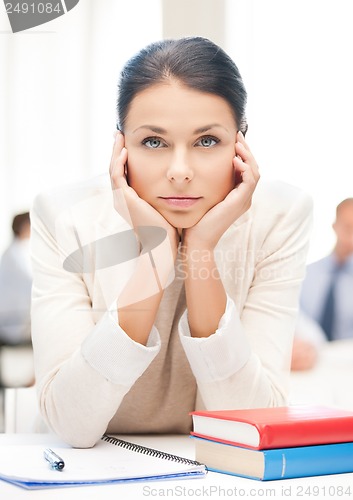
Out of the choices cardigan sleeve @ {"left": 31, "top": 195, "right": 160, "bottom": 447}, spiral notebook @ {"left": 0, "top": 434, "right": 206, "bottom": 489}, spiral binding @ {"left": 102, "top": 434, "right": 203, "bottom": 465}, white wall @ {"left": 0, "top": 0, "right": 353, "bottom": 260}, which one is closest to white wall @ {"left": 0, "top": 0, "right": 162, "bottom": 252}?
white wall @ {"left": 0, "top": 0, "right": 353, "bottom": 260}

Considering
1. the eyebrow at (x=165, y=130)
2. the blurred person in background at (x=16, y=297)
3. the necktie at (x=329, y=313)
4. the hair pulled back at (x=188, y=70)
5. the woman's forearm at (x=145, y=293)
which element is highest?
the hair pulled back at (x=188, y=70)

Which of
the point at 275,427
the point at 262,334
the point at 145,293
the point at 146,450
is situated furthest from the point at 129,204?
the point at 275,427

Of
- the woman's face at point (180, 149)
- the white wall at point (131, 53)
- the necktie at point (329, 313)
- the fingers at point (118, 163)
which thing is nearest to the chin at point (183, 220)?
the woman's face at point (180, 149)

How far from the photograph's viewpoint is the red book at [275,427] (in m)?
0.80

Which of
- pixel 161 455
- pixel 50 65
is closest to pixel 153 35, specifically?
pixel 50 65

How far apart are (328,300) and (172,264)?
1468mm

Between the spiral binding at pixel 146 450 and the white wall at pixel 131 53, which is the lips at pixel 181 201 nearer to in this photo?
the spiral binding at pixel 146 450

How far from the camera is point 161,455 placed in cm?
92

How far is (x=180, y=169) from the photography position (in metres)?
1.17

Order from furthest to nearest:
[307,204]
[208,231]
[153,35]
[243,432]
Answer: [153,35] → [307,204] → [208,231] → [243,432]

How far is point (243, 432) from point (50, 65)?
1370 mm

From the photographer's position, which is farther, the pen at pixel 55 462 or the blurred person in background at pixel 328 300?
the blurred person in background at pixel 328 300

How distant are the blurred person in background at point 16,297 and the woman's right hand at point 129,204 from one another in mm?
891

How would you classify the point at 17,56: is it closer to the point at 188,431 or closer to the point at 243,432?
the point at 188,431
